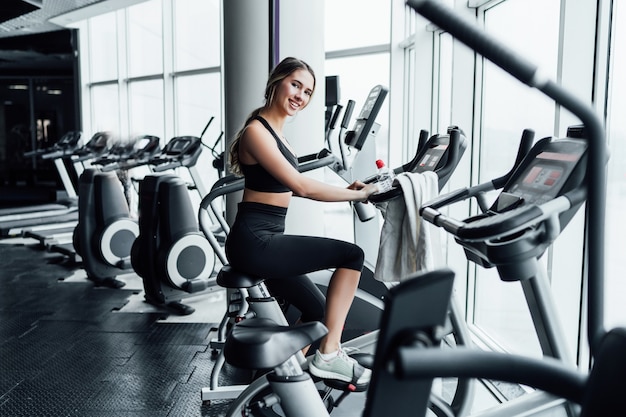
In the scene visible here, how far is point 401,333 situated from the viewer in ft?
2.26

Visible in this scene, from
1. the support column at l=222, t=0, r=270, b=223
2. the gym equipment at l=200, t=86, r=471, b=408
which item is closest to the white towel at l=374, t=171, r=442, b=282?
the gym equipment at l=200, t=86, r=471, b=408

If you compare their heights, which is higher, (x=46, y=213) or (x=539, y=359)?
(x=539, y=359)

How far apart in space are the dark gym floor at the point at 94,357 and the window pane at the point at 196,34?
10.8 ft

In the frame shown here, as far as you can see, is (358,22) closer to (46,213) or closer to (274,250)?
(274,250)

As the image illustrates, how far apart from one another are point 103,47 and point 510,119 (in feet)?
27.6

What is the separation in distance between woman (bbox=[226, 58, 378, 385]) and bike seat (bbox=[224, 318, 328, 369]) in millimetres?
645

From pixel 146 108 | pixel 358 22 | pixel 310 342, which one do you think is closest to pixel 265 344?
pixel 310 342

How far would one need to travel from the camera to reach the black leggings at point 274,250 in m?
2.14

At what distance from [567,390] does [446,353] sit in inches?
6.9

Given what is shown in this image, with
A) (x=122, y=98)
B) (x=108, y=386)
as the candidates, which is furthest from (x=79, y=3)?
(x=108, y=386)

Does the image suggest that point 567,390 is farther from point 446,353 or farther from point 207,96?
point 207,96

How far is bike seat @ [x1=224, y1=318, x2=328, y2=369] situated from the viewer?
137 centimetres

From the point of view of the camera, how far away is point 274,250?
216 centimetres

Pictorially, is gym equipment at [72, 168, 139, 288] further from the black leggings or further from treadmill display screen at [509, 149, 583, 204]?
treadmill display screen at [509, 149, 583, 204]
